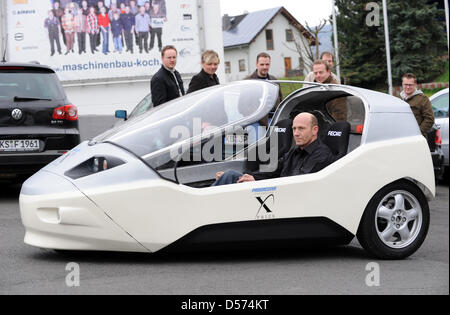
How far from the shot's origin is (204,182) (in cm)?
656

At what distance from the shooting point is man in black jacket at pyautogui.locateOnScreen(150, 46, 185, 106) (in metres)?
9.25

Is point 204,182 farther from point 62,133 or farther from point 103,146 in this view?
point 62,133

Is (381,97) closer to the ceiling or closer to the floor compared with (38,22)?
closer to the floor

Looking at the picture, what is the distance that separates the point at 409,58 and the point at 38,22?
31.1 m

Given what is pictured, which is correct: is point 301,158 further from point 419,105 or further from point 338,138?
point 419,105

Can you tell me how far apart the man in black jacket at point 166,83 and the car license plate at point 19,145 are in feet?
5.88

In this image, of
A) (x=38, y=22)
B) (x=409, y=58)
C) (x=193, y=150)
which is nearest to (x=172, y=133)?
(x=193, y=150)

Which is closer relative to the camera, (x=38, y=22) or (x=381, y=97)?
(x=381, y=97)

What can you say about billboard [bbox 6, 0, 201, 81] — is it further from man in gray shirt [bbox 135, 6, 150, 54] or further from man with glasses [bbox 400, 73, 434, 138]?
man with glasses [bbox 400, 73, 434, 138]

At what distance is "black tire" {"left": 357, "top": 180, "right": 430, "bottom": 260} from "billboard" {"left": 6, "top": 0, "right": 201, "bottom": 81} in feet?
32.3

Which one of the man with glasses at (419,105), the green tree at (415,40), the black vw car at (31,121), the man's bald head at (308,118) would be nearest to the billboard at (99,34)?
the black vw car at (31,121)

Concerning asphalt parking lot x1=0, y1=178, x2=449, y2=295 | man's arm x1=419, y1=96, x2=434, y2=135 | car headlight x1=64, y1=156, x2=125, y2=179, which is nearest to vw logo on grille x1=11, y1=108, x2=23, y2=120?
asphalt parking lot x1=0, y1=178, x2=449, y2=295

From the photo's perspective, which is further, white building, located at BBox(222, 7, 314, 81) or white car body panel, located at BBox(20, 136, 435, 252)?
white building, located at BBox(222, 7, 314, 81)

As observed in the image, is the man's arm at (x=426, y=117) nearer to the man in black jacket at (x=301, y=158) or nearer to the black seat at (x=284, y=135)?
the black seat at (x=284, y=135)
